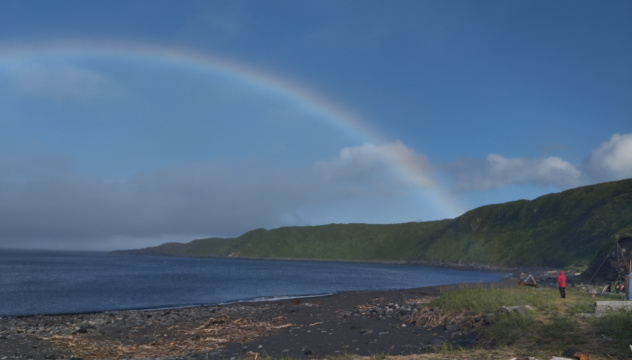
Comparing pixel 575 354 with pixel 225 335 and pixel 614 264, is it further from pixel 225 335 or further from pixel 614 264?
pixel 614 264

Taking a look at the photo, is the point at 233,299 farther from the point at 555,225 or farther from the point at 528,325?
the point at 555,225

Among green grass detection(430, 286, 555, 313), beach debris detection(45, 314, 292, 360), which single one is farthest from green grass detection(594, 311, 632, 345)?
beach debris detection(45, 314, 292, 360)

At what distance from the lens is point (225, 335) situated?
2595cm

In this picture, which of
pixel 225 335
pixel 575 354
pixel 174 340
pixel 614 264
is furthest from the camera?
pixel 614 264

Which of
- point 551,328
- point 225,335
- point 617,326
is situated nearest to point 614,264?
point 551,328

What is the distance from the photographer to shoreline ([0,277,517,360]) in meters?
20.6

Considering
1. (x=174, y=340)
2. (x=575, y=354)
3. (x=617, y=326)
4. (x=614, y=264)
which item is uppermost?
(x=614, y=264)

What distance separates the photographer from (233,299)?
174 feet

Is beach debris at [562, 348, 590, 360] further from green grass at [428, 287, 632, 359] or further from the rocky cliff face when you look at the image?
the rocky cliff face

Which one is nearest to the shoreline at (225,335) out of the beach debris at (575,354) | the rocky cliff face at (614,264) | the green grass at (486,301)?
the green grass at (486,301)

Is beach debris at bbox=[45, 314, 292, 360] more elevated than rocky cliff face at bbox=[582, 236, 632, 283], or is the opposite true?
rocky cliff face at bbox=[582, 236, 632, 283]

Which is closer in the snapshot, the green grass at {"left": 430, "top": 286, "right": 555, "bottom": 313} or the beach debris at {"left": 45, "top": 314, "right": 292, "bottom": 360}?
the beach debris at {"left": 45, "top": 314, "right": 292, "bottom": 360}

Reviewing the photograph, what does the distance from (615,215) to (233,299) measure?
114m

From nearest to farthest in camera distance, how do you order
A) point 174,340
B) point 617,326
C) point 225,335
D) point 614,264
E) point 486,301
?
point 617,326 → point 486,301 → point 174,340 → point 225,335 → point 614,264
